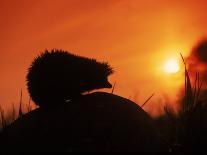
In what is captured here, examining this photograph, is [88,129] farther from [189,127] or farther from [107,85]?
[107,85]

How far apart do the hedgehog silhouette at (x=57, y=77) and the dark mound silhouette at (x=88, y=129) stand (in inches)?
27.8

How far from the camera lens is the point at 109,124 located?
487 centimetres

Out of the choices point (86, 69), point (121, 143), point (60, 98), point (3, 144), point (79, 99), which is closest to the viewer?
point (121, 143)

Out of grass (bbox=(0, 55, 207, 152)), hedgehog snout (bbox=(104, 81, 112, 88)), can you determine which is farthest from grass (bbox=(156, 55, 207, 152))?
hedgehog snout (bbox=(104, 81, 112, 88))

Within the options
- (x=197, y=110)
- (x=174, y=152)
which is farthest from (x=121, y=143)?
(x=197, y=110)

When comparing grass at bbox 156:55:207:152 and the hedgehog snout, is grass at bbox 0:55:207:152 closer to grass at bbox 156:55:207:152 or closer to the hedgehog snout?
grass at bbox 156:55:207:152

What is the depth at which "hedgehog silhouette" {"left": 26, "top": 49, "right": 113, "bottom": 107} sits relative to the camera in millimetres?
6090

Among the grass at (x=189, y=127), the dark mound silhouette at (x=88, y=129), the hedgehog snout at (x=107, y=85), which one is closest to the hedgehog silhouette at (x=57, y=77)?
the hedgehog snout at (x=107, y=85)

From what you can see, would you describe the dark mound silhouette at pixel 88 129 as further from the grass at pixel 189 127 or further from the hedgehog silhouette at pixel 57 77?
the hedgehog silhouette at pixel 57 77

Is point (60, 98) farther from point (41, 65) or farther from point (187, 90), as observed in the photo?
point (187, 90)

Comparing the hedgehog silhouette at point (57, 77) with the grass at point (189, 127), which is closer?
the grass at point (189, 127)

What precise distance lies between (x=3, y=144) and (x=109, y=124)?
4.39 feet

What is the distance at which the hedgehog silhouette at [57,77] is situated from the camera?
20.0 ft

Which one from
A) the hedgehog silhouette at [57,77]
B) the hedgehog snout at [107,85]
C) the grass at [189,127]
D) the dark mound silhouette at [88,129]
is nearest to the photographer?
the dark mound silhouette at [88,129]
